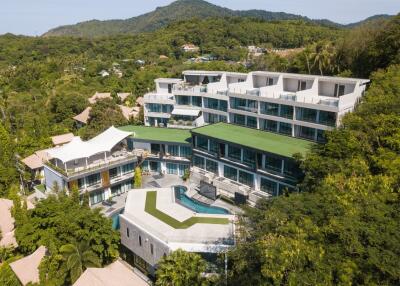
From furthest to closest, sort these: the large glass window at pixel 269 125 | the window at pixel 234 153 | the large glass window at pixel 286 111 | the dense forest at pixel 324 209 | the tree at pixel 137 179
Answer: the large glass window at pixel 269 125, the tree at pixel 137 179, the large glass window at pixel 286 111, the window at pixel 234 153, the dense forest at pixel 324 209

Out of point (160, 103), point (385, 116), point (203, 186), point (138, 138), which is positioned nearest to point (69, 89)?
point (160, 103)

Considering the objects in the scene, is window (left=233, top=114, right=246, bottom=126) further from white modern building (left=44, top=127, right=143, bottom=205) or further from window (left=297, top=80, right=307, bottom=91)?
white modern building (left=44, top=127, right=143, bottom=205)

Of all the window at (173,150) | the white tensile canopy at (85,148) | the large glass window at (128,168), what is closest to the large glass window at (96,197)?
the large glass window at (128,168)

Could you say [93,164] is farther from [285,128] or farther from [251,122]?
[285,128]

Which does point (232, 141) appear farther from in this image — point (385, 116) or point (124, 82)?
point (124, 82)

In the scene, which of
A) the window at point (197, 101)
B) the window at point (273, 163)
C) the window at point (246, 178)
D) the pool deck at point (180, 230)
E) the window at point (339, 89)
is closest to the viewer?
the pool deck at point (180, 230)

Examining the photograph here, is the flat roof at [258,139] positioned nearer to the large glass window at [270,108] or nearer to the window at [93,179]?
the large glass window at [270,108]
